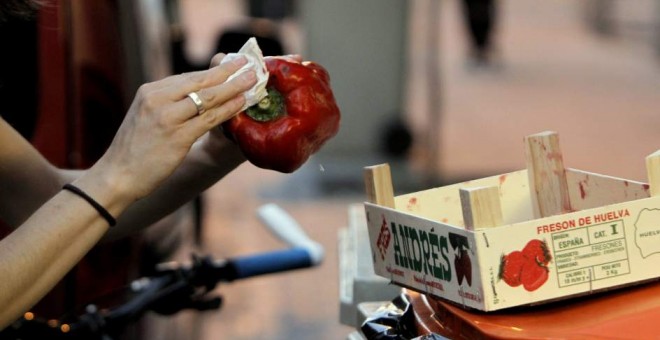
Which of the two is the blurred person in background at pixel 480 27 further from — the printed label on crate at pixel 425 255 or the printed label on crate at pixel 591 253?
the printed label on crate at pixel 591 253

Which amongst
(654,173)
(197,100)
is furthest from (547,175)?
(197,100)

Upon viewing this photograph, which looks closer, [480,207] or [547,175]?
[480,207]

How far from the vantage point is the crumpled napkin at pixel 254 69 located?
74.7 inches

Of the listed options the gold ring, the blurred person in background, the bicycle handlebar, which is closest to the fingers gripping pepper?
the gold ring

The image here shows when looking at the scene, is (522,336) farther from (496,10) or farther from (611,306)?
(496,10)

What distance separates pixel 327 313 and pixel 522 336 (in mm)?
4298

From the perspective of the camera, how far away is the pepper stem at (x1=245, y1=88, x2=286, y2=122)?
1953 millimetres

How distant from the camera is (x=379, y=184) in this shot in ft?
6.39

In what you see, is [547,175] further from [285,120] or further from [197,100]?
[197,100]

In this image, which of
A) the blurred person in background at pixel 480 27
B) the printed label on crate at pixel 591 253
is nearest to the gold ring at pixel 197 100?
the printed label on crate at pixel 591 253

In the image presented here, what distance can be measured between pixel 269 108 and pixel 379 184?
0.74 feet

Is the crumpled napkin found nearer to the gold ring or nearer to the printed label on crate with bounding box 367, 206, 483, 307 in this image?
the gold ring

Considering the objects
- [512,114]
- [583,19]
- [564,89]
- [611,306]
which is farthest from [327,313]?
[583,19]

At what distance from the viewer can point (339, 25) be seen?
8.51m
